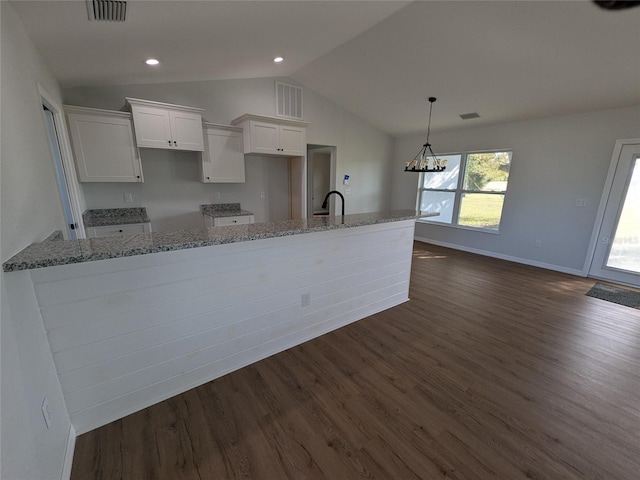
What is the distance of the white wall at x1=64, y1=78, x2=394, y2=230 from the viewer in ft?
11.7

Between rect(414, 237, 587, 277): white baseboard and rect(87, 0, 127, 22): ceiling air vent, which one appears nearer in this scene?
rect(87, 0, 127, 22): ceiling air vent

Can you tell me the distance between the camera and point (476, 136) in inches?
207

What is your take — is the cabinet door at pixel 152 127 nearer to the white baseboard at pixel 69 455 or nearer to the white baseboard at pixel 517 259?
the white baseboard at pixel 69 455

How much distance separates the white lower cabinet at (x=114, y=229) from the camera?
3.19m

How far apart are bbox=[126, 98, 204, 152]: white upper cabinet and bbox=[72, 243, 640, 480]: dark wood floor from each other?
3.00 meters

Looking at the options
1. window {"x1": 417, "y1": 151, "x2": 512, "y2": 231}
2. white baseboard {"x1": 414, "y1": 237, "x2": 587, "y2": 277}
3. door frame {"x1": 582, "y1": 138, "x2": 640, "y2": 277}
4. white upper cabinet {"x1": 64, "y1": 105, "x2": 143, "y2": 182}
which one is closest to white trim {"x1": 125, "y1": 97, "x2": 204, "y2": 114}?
white upper cabinet {"x1": 64, "y1": 105, "x2": 143, "y2": 182}

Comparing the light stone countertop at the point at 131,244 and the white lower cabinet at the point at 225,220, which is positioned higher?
the light stone countertop at the point at 131,244

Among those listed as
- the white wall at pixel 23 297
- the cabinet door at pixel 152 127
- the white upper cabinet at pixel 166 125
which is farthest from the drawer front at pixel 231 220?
the white wall at pixel 23 297

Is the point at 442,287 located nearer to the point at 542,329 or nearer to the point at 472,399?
the point at 542,329

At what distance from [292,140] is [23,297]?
3873mm

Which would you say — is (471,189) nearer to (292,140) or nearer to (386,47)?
(386,47)

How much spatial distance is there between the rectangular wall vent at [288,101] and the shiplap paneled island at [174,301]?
3220 mm

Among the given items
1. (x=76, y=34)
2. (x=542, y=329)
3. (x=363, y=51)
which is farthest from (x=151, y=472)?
(x=363, y=51)

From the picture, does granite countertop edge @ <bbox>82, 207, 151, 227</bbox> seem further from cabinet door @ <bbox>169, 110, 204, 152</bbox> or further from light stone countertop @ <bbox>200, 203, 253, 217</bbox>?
cabinet door @ <bbox>169, 110, 204, 152</bbox>
